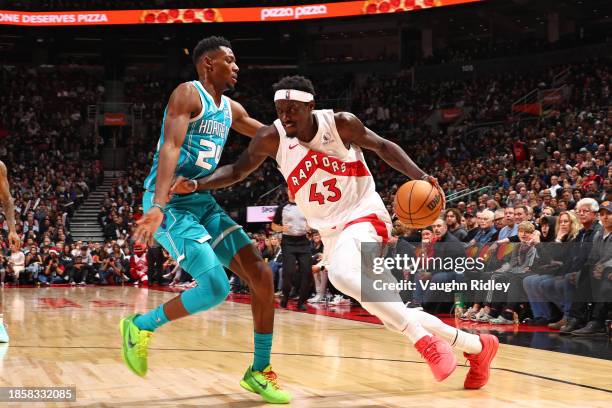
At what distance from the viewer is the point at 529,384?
14.3 feet

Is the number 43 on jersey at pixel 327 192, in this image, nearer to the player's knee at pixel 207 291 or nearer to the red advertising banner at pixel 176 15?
the player's knee at pixel 207 291

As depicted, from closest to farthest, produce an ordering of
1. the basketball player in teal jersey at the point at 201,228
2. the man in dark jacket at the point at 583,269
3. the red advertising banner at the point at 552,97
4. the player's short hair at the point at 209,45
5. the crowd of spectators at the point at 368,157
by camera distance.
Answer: the basketball player in teal jersey at the point at 201,228 → the player's short hair at the point at 209,45 → the man in dark jacket at the point at 583,269 → the crowd of spectators at the point at 368,157 → the red advertising banner at the point at 552,97

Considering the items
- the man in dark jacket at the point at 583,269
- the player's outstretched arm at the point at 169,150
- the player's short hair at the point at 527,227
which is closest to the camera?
the player's outstretched arm at the point at 169,150

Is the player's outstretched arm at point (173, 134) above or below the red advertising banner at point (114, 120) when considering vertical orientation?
below

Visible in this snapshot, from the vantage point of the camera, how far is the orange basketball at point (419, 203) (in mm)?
4227

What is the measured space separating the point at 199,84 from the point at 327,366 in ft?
7.10

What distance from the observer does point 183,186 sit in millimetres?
4039

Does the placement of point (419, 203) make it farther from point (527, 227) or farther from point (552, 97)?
point (552, 97)

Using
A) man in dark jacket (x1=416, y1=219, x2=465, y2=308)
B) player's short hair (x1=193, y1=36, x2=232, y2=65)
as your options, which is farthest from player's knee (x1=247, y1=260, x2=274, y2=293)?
man in dark jacket (x1=416, y1=219, x2=465, y2=308)

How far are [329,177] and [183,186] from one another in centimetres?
80

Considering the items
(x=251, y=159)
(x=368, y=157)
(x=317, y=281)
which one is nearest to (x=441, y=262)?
(x=317, y=281)

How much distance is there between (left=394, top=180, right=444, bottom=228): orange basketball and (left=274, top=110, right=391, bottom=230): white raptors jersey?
0.50 feet

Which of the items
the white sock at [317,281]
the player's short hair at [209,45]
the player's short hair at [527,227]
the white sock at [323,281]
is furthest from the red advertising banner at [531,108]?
the player's short hair at [209,45]

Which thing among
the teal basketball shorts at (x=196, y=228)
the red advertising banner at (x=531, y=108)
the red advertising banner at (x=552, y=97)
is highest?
the red advertising banner at (x=552, y=97)
